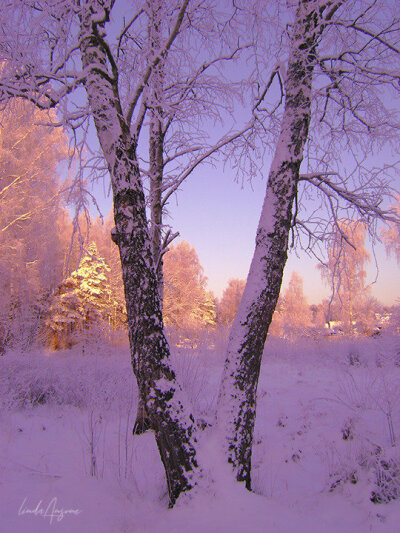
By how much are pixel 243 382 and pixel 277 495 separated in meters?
1.04

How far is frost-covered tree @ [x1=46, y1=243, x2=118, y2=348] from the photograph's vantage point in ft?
53.0

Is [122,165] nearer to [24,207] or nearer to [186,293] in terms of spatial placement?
[24,207]

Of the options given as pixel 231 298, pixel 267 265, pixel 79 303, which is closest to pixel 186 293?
pixel 79 303

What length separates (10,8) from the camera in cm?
257

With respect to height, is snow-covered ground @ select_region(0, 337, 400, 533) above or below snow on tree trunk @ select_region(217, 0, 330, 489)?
below

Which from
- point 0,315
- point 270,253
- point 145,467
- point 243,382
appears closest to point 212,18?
point 270,253

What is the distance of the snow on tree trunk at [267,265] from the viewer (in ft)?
7.79

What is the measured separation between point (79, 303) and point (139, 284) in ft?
51.7

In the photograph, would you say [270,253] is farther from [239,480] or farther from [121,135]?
[239,480]
